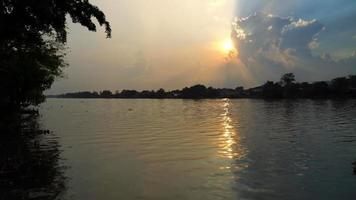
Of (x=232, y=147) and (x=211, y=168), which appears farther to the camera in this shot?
(x=232, y=147)

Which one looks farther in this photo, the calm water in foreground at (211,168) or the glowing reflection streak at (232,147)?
the glowing reflection streak at (232,147)

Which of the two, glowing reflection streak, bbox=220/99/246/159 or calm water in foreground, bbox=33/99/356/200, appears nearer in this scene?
calm water in foreground, bbox=33/99/356/200

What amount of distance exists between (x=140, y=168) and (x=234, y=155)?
7591 millimetres

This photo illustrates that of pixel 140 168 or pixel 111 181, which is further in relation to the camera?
pixel 140 168

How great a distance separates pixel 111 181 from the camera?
2089 centimetres

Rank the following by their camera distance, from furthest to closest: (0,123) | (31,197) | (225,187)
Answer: (0,123), (225,187), (31,197)

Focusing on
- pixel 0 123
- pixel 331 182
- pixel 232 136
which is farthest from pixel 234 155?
pixel 0 123

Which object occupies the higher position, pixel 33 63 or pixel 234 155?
pixel 33 63

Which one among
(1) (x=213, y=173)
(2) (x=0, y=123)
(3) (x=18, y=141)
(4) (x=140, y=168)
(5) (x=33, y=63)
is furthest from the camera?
(5) (x=33, y=63)

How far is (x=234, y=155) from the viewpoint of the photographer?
29.2m

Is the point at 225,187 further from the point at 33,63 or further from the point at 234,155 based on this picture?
the point at 33,63

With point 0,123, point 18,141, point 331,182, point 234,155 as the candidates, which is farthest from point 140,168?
point 0,123

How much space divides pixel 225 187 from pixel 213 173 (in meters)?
3.36

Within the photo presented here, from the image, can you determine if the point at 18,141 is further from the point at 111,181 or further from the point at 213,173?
the point at 213,173
